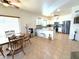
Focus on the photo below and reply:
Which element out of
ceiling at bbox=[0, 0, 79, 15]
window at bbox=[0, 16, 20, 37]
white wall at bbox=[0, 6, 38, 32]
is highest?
ceiling at bbox=[0, 0, 79, 15]

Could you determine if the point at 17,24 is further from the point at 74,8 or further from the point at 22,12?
the point at 74,8

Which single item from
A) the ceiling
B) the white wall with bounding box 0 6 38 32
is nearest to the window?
the white wall with bounding box 0 6 38 32

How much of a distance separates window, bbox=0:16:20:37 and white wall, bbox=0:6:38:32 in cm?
39

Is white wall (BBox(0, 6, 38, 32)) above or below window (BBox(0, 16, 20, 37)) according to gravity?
above

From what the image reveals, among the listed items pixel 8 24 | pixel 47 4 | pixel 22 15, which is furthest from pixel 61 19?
pixel 8 24

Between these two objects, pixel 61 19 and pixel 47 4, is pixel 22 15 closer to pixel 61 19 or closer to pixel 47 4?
pixel 47 4

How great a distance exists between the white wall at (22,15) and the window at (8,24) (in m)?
0.39

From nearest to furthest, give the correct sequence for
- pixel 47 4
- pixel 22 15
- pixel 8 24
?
pixel 47 4, pixel 8 24, pixel 22 15

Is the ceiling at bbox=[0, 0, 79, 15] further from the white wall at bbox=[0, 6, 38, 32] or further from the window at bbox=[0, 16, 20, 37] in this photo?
the window at bbox=[0, 16, 20, 37]

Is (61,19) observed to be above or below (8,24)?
above

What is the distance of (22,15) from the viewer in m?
6.63

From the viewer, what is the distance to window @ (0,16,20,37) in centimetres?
493

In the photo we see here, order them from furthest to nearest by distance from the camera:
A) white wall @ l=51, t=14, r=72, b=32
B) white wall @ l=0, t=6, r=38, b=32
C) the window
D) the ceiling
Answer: white wall @ l=51, t=14, r=72, b=32 < white wall @ l=0, t=6, r=38, b=32 < the window < the ceiling

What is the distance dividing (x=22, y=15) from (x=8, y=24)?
5.65 feet
